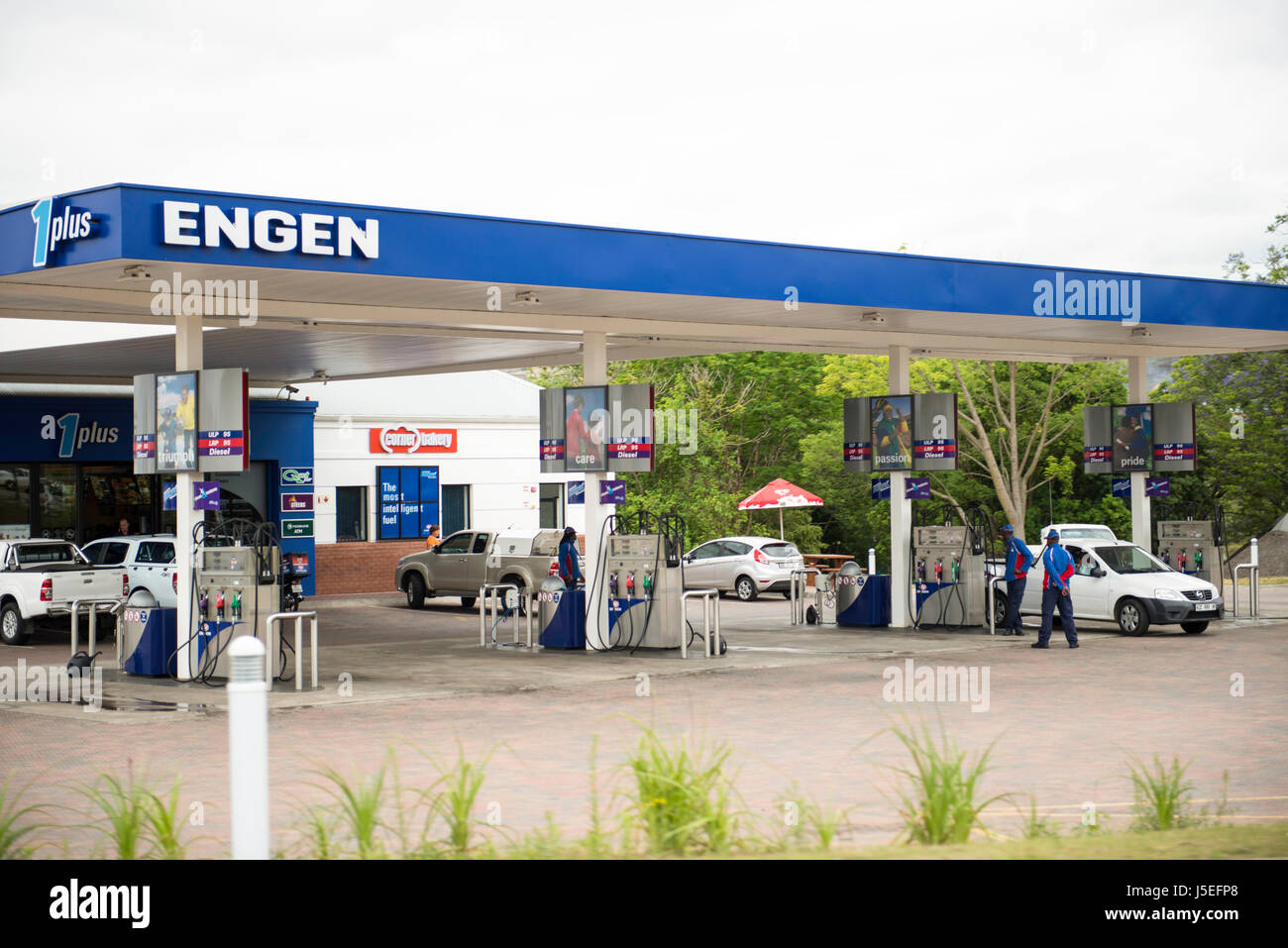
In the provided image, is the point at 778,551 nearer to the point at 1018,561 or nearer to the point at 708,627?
the point at 1018,561

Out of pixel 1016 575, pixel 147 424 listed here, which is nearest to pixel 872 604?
pixel 1016 575

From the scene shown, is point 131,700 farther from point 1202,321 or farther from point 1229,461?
point 1229,461

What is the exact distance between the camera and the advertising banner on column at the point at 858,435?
944 inches

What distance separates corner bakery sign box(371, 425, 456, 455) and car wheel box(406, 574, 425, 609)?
5.45 m

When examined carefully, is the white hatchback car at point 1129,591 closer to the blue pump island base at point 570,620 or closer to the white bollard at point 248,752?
the blue pump island base at point 570,620

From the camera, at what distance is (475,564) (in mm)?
29297

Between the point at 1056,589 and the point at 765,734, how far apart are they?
9.41 metres

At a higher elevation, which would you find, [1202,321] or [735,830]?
[1202,321]

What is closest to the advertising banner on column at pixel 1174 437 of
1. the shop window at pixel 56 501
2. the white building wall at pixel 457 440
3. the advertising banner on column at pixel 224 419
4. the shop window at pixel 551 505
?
the white building wall at pixel 457 440

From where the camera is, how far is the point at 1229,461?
4266cm

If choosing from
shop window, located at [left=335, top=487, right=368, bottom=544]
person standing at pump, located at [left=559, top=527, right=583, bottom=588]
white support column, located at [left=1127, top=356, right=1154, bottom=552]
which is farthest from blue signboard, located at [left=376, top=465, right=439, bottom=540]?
white support column, located at [left=1127, top=356, right=1154, bottom=552]

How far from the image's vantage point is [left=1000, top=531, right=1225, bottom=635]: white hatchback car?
21.8 metres
